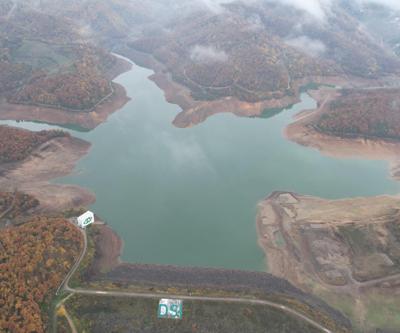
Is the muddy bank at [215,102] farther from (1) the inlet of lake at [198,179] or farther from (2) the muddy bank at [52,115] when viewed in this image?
(2) the muddy bank at [52,115]

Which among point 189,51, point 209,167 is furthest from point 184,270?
point 189,51

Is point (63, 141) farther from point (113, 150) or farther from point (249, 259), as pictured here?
point (249, 259)

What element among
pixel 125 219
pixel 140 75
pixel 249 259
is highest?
pixel 249 259

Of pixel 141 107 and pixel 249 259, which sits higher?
pixel 249 259

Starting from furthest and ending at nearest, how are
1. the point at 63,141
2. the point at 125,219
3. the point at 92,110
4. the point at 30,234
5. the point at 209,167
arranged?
1. the point at 92,110
2. the point at 63,141
3. the point at 209,167
4. the point at 125,219
5. the point at 30,234

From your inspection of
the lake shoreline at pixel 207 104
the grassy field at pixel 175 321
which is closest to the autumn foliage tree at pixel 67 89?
the lake shoreline at pixel 207 104

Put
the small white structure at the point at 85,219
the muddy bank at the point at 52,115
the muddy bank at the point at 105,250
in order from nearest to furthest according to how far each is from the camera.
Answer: the muddy bank at the point at 105,250
the small white structure at the point at 85,219
the muddy bank at the point at 52,115

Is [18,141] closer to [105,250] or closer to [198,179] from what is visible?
[105,250]
